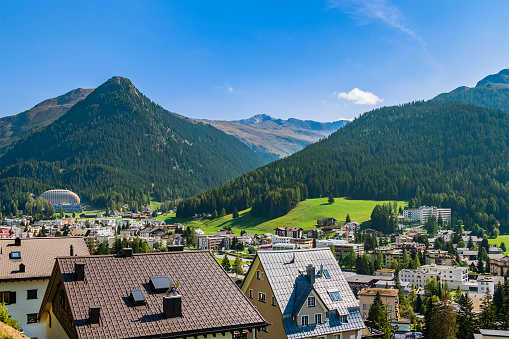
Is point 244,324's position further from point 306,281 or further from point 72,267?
point 306,281

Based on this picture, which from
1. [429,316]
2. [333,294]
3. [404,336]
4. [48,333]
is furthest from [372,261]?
[48,333]

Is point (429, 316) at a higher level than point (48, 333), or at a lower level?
lower

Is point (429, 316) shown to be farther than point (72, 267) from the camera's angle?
Yes

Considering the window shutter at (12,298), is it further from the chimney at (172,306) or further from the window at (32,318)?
the chimney at (172,306)

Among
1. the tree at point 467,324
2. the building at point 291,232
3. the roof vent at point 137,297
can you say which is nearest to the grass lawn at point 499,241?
the building at point 291,232

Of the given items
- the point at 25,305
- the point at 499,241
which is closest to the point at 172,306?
the point at 25,305

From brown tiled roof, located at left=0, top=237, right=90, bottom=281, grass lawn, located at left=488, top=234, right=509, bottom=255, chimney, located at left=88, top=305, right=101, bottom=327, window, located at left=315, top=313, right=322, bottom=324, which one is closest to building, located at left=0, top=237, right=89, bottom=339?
brown tiled roof, located at left=0, top=237, right=90, bottom=281

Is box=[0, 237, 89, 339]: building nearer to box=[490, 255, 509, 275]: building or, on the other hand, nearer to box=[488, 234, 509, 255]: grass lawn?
box=[490, 255, 509, 275]: building
